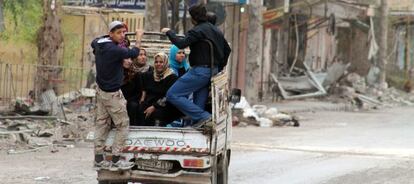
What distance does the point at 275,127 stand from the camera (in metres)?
21.5

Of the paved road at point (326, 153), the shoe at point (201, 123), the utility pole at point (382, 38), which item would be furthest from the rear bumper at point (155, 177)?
the utility pole at point (382, 38)

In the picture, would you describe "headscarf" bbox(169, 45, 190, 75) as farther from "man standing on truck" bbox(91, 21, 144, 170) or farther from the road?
the road

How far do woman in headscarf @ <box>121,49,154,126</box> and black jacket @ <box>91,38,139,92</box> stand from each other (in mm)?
766

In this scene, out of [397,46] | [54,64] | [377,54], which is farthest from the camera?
[397,46]

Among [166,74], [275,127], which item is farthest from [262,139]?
[166,74]

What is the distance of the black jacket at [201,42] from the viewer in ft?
29.3

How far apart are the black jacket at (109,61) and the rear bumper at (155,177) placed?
0.87 meters

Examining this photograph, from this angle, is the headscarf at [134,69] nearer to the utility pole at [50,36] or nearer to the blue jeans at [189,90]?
the blue jeans at [189,90]

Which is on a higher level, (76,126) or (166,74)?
(166,74)

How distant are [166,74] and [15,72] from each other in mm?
12332

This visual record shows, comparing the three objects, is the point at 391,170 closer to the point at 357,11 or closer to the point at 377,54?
the point at 357,11

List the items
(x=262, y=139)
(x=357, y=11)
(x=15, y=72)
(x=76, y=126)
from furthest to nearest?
(x=357, y=11)
(x=15, y=72)
(x=262, y=139)
(x=76, y=126)

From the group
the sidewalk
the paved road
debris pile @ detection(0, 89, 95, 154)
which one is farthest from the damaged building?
A: debris pile @ detection(0, 89, 95, 154)

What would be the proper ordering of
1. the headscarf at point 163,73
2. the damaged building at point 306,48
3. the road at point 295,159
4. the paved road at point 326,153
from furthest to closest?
the damaged building at point 306,48, the paved road at point 326,153, the road at point 295,159, the headscarf at point 163,73
